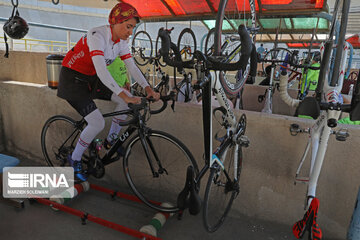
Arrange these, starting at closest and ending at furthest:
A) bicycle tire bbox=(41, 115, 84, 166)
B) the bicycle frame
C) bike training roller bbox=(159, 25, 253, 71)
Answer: bike training roller bbox=(159, 25, 253, 71) → the bicycle frame → bicycle tire bbox=(41, 115, 84, 166)

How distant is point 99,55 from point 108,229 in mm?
1476

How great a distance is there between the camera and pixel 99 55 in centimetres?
187

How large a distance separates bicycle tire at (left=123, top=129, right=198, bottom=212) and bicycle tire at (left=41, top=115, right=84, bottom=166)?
0.67m

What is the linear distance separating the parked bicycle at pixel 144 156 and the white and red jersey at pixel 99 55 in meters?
0.31

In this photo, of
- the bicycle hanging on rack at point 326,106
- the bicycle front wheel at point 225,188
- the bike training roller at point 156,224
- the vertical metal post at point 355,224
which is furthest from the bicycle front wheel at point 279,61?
the bike training roller at point 156,224

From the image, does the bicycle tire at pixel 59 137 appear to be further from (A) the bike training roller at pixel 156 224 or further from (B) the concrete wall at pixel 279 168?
(A) the bike training roller at pixel 156 224

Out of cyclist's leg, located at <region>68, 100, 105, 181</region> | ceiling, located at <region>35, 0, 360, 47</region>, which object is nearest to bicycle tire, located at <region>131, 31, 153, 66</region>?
ceiling, located at <region>35, 0, 360, 47</region>

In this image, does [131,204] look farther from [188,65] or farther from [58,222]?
[188,65]

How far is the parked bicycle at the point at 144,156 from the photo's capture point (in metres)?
2.13

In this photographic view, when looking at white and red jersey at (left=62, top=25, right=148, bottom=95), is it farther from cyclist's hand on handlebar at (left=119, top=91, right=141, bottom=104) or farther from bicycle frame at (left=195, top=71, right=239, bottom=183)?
bicycle frame at (left=195, top=71, right=239, bottom=183)

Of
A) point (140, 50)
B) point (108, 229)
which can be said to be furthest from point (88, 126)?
point (140, 50)

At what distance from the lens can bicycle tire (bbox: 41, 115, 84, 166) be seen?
2.68 metres

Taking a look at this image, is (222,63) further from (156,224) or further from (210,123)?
(156,224)

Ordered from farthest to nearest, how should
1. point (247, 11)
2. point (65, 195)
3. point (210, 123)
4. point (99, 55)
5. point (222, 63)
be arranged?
point (247, 11) < point (65, 195) < point (99, 55) < point (210, 123) < point (222, 63)
